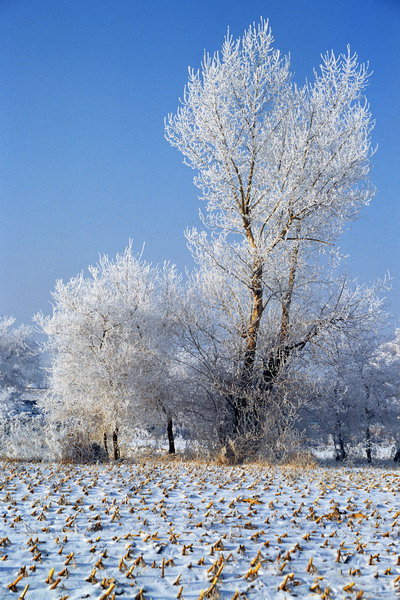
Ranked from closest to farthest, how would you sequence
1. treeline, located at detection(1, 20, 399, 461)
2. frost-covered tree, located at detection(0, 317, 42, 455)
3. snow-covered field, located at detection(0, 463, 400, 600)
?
snow-covered field, located at detection(0, 463, 400, 600) < treeline, located at detection(1, 20, 399, 461) < frost-covered tree, located at detection(0, 317, 42, 455)

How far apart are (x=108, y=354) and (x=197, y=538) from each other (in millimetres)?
11311

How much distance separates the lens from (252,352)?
41.4 ft

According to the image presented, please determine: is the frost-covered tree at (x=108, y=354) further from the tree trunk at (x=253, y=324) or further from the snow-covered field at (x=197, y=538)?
the snow-covered field at (x=197, y=538)

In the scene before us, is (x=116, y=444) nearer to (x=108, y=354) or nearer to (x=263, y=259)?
(x=108, y=354)

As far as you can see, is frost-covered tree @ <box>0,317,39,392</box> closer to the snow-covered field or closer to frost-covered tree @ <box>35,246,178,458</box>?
frost-covered tree @ <box>35,246,178,458</box>

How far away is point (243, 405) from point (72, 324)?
7.11 metres

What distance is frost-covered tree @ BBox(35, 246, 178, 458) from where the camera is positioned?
47.9ft

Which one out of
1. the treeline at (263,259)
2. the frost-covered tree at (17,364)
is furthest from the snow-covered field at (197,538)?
the frost-covered tree at (17,364)

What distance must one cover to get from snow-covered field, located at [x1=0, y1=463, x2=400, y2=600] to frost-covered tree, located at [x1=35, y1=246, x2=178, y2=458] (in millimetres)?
7677

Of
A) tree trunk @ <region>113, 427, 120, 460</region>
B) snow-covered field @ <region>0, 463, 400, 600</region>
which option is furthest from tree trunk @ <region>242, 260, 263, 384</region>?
snow-covered field @ <region>0, 463, 400, 600</region>

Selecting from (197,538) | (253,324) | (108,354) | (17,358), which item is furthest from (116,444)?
(17,358)

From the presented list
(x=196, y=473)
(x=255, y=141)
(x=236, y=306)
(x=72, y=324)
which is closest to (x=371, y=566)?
(x=196, y=473)

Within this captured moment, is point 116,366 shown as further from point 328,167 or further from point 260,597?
point 260,597

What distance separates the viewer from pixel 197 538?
4258 mm
